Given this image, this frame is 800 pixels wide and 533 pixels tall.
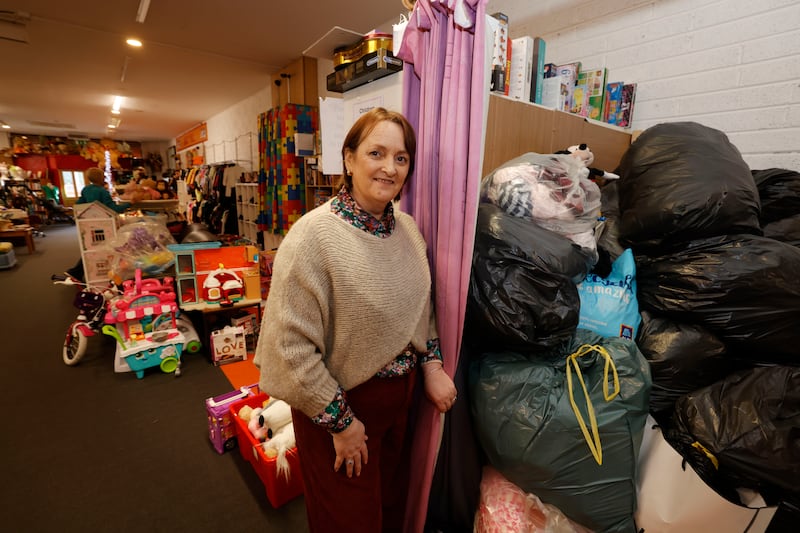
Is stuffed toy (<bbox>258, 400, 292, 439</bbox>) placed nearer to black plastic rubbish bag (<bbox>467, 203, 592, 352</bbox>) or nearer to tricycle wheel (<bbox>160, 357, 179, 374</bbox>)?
black plastic rubbish bag (<bbox>467, 203, 592, 352</bbox>)

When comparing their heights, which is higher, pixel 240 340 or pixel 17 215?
pixel 17 215

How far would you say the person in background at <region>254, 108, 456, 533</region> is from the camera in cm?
87

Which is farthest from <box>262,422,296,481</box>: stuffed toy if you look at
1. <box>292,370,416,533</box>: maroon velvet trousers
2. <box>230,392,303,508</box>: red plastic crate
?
<box>292,370,416,533</box>: maroon velvet trousers

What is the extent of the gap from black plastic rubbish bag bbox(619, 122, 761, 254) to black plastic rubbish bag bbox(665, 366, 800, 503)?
0.48 m

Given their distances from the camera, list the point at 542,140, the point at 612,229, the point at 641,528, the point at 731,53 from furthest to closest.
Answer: the point at 731,53 < the point at 542,140 < the point at 612,229 < the point at 641,528

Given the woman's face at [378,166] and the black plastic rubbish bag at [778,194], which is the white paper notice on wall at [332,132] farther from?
the black plastic rubbish bag at [778,194]

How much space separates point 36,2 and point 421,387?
4.60 m

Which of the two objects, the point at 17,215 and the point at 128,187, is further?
the point at 17,215

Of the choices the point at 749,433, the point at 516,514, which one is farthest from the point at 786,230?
the point at 516,514

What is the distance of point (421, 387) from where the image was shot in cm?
132

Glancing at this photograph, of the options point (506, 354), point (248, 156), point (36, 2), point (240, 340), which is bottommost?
point (240, 340)

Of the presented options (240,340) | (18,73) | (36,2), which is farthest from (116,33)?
(240,340)

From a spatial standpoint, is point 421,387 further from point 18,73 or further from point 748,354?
point 18,73

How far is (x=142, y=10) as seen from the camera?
3.17 m
